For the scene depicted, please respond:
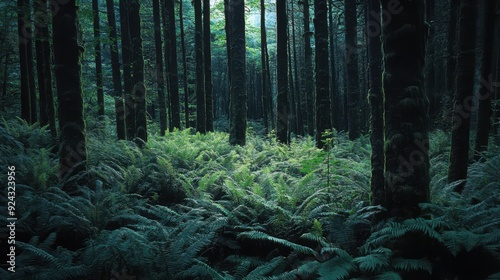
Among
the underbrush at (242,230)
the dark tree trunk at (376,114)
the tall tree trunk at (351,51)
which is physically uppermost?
the tall tree trunk at (351,51)

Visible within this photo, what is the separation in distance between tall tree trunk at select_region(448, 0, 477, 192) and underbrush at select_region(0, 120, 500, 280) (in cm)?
51

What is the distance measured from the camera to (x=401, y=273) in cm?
321

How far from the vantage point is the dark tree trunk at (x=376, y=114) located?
4.78 m

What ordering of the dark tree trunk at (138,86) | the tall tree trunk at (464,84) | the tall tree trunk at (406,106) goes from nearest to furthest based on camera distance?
the tall tree trunk at (406,106)
the tall tree trunk at (464,84)
the dark tree trunk at (138,86)

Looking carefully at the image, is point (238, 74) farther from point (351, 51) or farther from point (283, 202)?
point (283, 202)

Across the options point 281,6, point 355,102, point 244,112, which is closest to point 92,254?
point 244,112

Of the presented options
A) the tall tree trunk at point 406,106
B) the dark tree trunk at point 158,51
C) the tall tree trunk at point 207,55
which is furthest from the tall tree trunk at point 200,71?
the tall tree trunk at point 406,106

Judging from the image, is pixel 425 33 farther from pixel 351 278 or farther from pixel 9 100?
pixel 9 100

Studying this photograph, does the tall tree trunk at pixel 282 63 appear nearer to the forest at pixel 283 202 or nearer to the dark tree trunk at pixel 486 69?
the forest at pixel 283 202

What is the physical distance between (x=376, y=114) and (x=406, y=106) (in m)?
1.83

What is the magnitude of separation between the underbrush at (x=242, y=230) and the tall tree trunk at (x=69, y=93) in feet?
1.10

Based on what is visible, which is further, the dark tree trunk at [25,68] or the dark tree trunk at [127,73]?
the dark tree trunk at [127,73]

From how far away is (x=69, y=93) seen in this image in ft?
19.3

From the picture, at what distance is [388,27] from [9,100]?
24.1 m
